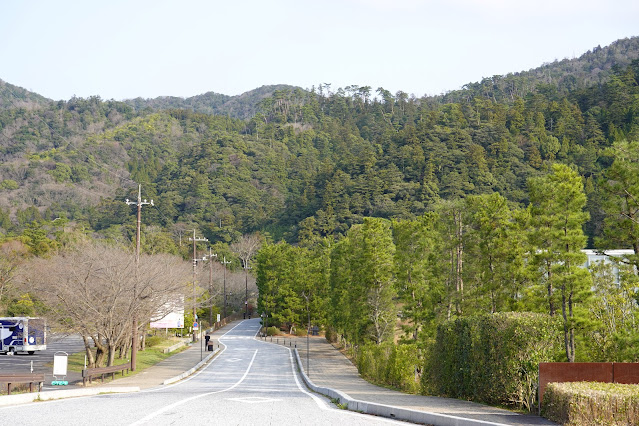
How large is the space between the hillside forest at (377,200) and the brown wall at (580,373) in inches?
65.2

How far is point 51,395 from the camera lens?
19.0 metres

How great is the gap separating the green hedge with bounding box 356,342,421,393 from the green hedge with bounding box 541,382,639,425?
43.5 ft

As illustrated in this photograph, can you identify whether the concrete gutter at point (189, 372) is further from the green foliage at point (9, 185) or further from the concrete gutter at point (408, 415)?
the green foliage at point (9, 185)

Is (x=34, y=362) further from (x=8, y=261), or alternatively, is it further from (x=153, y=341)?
(x=8, y=261)

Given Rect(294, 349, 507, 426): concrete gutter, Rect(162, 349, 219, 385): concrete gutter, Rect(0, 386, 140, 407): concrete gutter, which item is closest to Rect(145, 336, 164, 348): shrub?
Rect(162, 349, 219, 385): concrete gutter

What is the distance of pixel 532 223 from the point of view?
2523 cm

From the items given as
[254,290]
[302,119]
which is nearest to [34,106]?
[302,119]

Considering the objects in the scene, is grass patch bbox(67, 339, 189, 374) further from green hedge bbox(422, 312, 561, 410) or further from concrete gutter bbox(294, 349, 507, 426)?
concrete gutter bbox(294, 349, 507, 426)

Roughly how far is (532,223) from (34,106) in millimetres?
193903

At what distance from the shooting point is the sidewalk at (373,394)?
13.3 m

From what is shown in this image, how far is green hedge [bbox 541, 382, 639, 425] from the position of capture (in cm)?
1115

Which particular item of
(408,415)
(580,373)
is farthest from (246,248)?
(580,373)

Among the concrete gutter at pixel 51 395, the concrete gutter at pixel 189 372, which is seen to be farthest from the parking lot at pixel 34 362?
the concrete gutter at pixel 51 395

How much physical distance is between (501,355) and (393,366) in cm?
1393
